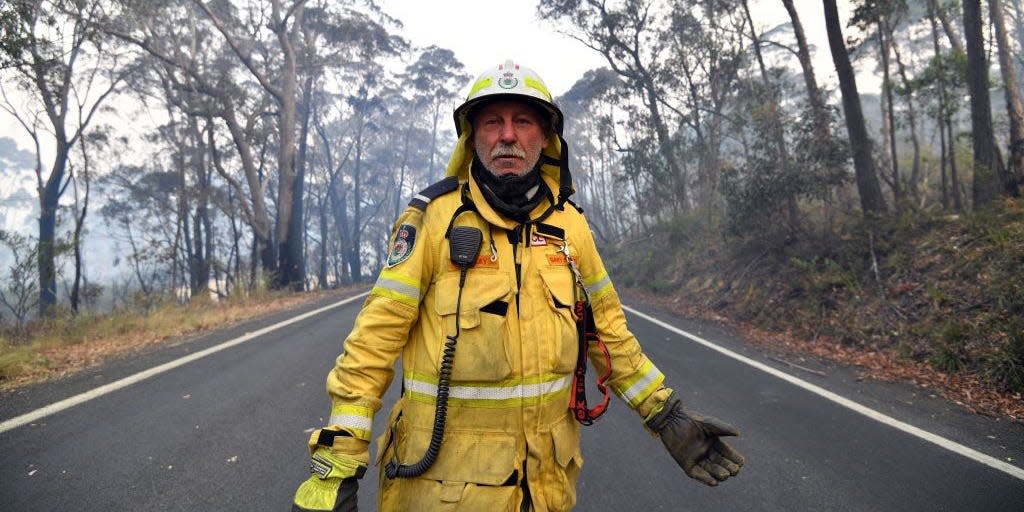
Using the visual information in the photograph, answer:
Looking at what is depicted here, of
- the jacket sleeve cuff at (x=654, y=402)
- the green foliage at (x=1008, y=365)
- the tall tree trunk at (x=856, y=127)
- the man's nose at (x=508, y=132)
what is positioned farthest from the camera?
the tall tree trunk at (x=856, y=127)

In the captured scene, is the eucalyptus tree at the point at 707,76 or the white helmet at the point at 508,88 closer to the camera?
the white helmet at the point at 508,88

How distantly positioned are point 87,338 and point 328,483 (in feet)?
31.3

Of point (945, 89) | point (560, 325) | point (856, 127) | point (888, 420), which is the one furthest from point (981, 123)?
point (560, 325)

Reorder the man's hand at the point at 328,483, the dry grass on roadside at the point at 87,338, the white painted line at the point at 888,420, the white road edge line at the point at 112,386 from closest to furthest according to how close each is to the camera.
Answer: the man's hand at the point at 328,483
the white painted line at the point at 888,420
the white road edge line at the point at 112,386
the dry grass on roadside at the point at 87,338

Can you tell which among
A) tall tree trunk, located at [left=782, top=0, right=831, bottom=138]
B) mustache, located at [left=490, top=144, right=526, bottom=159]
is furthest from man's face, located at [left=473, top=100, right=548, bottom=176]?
tall tree trunk, located at [left=782, top=0, right=831, bottom=138]

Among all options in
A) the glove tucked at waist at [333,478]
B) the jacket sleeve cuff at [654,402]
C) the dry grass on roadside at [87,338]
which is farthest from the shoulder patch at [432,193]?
the dry grass on roadside at [87,338]

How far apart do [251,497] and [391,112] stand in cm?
3992

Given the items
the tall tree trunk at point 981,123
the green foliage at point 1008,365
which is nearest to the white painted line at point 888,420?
the green foliage at point 1008,365

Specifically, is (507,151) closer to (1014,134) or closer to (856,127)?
(856,127)

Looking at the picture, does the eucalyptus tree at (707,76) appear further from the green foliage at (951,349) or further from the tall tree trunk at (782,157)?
the green foliage at (951,349)

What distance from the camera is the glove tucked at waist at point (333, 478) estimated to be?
149 cm

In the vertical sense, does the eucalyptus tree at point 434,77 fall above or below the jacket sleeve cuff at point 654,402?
above

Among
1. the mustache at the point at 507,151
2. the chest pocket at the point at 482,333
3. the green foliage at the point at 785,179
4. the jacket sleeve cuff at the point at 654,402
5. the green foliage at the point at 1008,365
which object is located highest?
the green foliage at the point at 785,179

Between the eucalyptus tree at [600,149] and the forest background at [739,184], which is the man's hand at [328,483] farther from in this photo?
the eucalyptus tree at [600,149]
